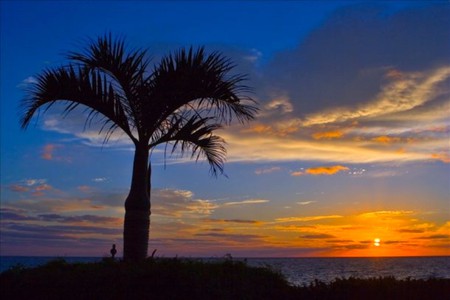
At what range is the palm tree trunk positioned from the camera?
1123cm

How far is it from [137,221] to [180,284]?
2.12 meters

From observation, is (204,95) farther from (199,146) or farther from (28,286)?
(28,286)

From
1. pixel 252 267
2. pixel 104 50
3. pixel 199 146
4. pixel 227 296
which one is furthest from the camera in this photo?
pixel 199 146

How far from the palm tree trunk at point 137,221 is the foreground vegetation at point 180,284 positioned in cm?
54

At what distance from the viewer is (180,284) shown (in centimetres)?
964

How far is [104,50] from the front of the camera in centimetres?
1157

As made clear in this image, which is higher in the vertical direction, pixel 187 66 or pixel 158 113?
pixel 187 66

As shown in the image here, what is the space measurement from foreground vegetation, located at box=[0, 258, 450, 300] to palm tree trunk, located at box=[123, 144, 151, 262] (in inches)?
21.3

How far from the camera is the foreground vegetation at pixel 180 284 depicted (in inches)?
380

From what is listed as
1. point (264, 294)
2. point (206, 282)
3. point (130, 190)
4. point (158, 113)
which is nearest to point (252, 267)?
point (264, 294)

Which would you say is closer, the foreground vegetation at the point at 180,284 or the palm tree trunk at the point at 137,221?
the foreground vegetation at the point at 180,284

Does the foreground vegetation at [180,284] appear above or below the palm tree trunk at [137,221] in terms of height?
below

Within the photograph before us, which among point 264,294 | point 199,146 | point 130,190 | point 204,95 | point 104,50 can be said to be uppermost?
point 104,50

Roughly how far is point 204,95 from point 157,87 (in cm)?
108
